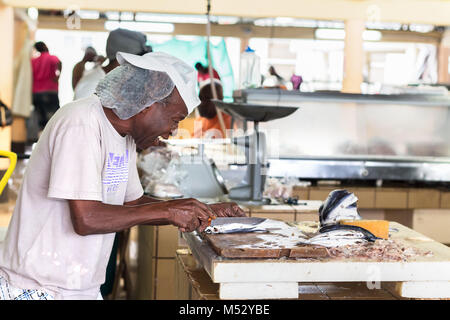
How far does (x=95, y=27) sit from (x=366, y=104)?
199 inches

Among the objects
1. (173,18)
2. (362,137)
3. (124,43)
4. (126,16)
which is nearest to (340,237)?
(124,43)

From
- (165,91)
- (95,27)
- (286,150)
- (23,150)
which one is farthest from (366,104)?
(23,150)

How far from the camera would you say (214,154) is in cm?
424

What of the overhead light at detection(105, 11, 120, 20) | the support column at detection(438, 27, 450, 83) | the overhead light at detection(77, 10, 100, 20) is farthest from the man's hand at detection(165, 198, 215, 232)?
the support column at detection(438, 27, 450, 83)

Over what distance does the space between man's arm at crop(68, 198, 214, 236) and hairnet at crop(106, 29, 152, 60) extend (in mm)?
2033

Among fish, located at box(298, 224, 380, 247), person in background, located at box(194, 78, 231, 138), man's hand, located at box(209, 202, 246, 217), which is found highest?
person in background, located at box(194, 78, 231, 138)

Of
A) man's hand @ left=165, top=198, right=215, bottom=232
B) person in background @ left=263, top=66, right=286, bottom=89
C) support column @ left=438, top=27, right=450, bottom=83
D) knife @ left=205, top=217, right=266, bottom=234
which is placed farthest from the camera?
support column @ left=438, top=27, right=450, bottom=83

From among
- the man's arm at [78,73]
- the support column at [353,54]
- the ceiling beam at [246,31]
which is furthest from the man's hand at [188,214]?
the ceiling beam at [246,31]

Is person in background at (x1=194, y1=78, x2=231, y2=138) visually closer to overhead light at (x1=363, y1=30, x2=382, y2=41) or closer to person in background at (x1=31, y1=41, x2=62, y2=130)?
person in background at (x1=31, y1=41, x2=62, y2=130)

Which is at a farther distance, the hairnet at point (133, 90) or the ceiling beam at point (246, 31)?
the ceiling beam at point (246, 31)

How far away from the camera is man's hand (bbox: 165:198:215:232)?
189 cm

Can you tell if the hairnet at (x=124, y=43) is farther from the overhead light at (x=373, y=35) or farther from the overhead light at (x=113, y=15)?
the overhead light at (x=373, y=35)

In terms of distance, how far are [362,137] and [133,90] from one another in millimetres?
3488

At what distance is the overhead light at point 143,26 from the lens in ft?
28.6
